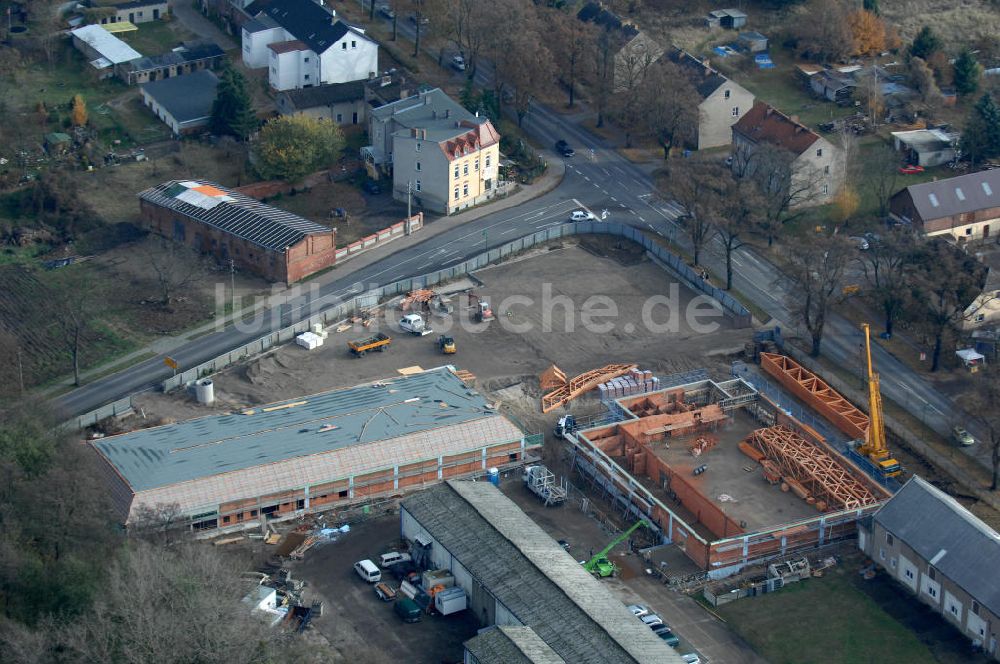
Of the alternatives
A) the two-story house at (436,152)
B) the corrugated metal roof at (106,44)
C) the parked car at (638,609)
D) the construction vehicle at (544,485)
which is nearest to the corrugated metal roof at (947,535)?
the parked car at (638,609)

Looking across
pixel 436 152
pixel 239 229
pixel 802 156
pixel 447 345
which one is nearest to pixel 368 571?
pixel 447 345

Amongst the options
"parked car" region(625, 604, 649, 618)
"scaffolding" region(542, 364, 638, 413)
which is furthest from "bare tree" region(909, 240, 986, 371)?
"parked car" region(625, 604, 649, 618)

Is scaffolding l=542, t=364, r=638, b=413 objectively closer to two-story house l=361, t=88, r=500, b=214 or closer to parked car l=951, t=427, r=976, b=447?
parked car l=951, t=427, r=976, b=447

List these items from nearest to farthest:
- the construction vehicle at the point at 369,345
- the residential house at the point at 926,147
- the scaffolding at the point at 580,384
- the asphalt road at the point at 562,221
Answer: the scaffolding at the point at 580,384
the asphalt road at the point at 562,221
the construction vehicle at the point at 369,345
the residential house at the point at 926,147

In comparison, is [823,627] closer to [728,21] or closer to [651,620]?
[651,620]

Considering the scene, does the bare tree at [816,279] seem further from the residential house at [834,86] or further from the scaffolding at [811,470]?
the residential house at [834,86]

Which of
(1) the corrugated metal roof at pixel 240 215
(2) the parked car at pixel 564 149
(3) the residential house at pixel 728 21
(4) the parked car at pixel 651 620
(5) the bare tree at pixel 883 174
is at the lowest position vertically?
(4) the parked car at pixel 651 620
